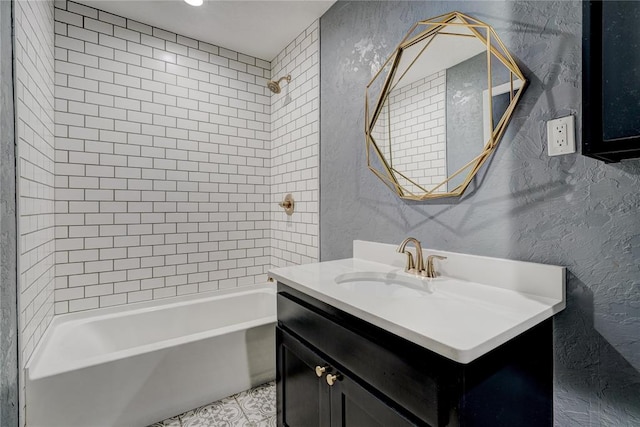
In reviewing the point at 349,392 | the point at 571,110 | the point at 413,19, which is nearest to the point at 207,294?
the point at 349,392

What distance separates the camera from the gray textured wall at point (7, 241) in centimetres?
112

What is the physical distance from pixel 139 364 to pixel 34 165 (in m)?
1.14

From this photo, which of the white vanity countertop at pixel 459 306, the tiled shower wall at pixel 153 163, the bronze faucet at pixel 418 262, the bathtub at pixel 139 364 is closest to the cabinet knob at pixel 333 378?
the white vanity countertop at pixel 459 306

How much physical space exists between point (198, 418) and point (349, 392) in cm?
118

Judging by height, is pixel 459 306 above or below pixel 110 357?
above

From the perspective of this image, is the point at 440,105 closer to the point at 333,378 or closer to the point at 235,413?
the point at 333,378

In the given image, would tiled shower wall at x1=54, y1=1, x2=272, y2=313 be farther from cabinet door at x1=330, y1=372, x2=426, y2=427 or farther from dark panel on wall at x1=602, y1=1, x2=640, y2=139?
dark panel on wall at x1=602, y1=1, x2=640, y2=139

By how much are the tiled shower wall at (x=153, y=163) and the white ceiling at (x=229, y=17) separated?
0.09 meters

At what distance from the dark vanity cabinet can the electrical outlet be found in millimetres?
574

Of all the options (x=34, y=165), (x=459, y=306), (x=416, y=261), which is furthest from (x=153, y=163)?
(x=459, y=306)

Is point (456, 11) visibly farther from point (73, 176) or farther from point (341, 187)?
point (73, 176)

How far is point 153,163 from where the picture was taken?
7.45ft

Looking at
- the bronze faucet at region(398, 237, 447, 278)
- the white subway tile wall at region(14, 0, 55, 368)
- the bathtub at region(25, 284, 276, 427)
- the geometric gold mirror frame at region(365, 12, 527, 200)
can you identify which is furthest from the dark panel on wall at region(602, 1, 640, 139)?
the white subway tile wall at region(14, 0, 55, 368)

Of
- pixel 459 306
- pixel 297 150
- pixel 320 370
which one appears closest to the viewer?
pixel 459 306
